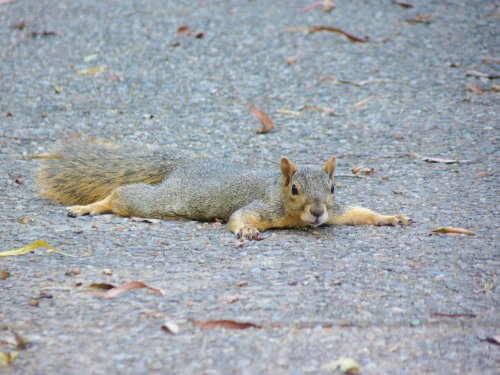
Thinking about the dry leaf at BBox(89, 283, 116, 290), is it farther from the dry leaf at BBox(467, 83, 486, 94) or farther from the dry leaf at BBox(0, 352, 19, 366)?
the dry leaf at BBox(467, 83, 486, 94)

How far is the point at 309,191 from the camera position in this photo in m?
4.65

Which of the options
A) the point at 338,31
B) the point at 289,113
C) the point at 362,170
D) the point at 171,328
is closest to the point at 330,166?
the point at 362,170

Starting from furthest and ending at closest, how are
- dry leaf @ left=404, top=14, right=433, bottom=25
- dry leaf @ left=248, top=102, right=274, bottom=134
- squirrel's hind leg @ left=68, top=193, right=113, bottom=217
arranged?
dry leaf @ left=404, top=14, right=433, bottom=25, dry leaf @ left=248, top=102, right=274, bottom=134, squirrel's hind leg @ left=68, top=193, right=113, bottom=217

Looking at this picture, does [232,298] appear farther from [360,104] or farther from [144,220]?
[360,104]

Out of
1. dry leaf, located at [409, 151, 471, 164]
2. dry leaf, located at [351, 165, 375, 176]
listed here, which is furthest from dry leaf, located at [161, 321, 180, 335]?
dry leaf, located at [409, 151, 471, 164]

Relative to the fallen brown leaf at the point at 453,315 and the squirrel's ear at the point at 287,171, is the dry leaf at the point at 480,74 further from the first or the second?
the fallen brown leaf at the point at 453,315

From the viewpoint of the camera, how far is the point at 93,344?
10.0 ft

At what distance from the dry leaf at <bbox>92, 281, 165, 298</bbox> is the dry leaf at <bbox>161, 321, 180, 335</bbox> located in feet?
1.13

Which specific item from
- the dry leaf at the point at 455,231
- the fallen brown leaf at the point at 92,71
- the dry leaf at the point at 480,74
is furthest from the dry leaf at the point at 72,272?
the dry leaf at the point at 480,74

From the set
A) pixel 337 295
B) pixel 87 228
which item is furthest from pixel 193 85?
pixel 337 295

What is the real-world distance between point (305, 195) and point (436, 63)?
3.97m

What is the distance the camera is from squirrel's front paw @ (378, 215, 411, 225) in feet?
15.6

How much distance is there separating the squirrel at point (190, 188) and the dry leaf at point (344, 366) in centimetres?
164

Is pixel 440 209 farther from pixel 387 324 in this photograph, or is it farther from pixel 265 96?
pixel 265 96
